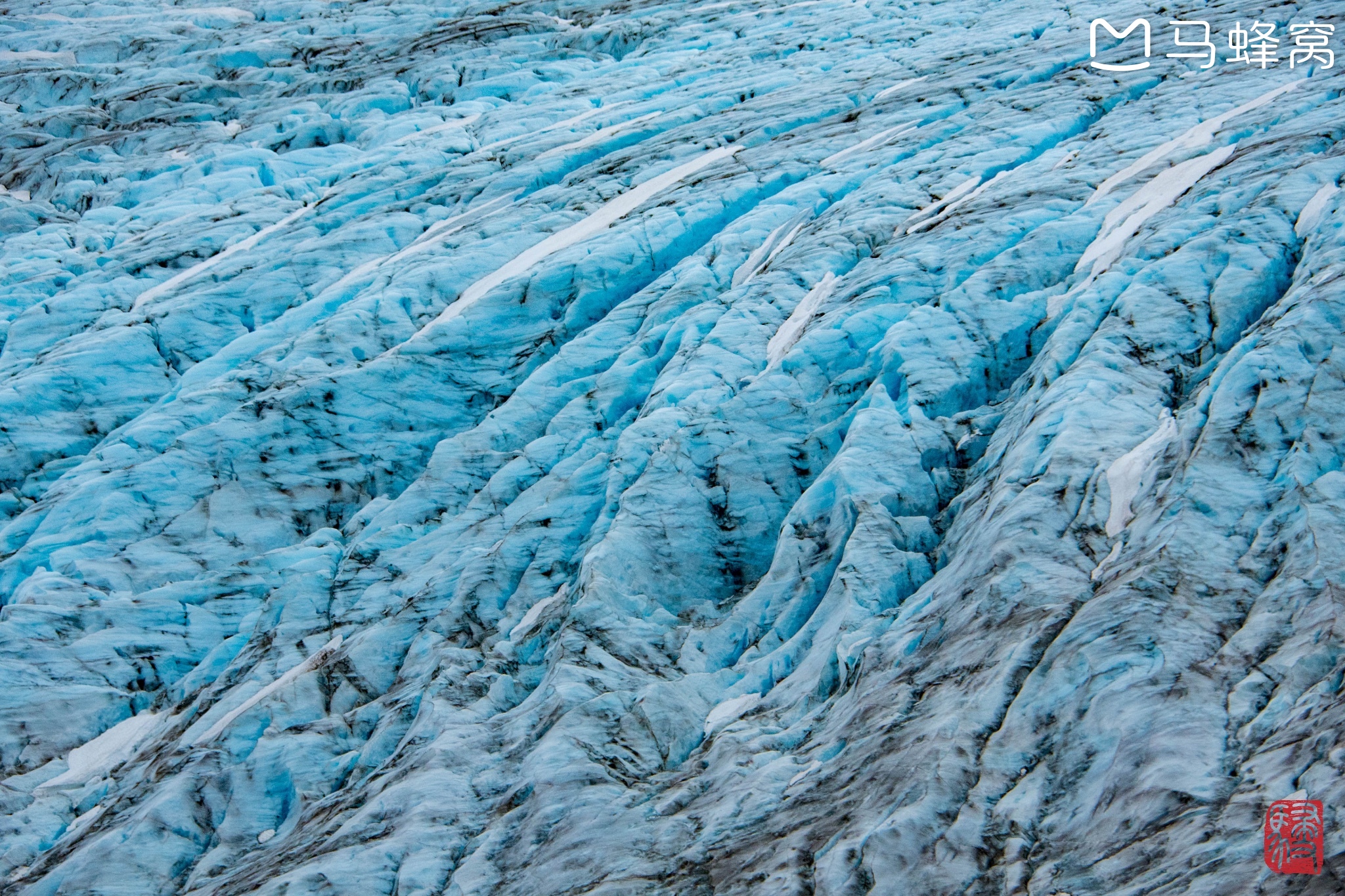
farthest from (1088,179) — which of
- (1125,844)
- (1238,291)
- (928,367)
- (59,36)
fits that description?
(59,36)

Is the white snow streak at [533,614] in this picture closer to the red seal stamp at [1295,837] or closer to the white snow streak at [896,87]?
the red seal stamp at [1295,837]

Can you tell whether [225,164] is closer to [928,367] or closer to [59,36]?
[59,36]

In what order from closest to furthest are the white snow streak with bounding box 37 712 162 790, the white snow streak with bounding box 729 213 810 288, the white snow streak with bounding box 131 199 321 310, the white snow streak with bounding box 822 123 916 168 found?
the white snow streak with bounding box 37 712 162 790 < the white snow streak with bounding box 729 213 810 288 < the white snow streak with bounding box 131 199 321 310 < the white snow streak with bounding box 822 123 916 168

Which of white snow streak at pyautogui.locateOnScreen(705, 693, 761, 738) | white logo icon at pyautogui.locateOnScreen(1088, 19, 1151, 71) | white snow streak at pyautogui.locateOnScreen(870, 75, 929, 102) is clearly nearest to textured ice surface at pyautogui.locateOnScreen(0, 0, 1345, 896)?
white snow streak at pyautogui.locateOnScreen(705, 693, 761, 738)

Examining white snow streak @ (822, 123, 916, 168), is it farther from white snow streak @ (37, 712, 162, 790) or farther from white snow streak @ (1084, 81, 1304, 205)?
white snow streak @ (37, 712, 162, 790)

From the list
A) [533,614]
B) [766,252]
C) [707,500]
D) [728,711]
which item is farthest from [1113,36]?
[728,711]

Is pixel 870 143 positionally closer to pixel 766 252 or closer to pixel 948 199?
pixel 948 199
